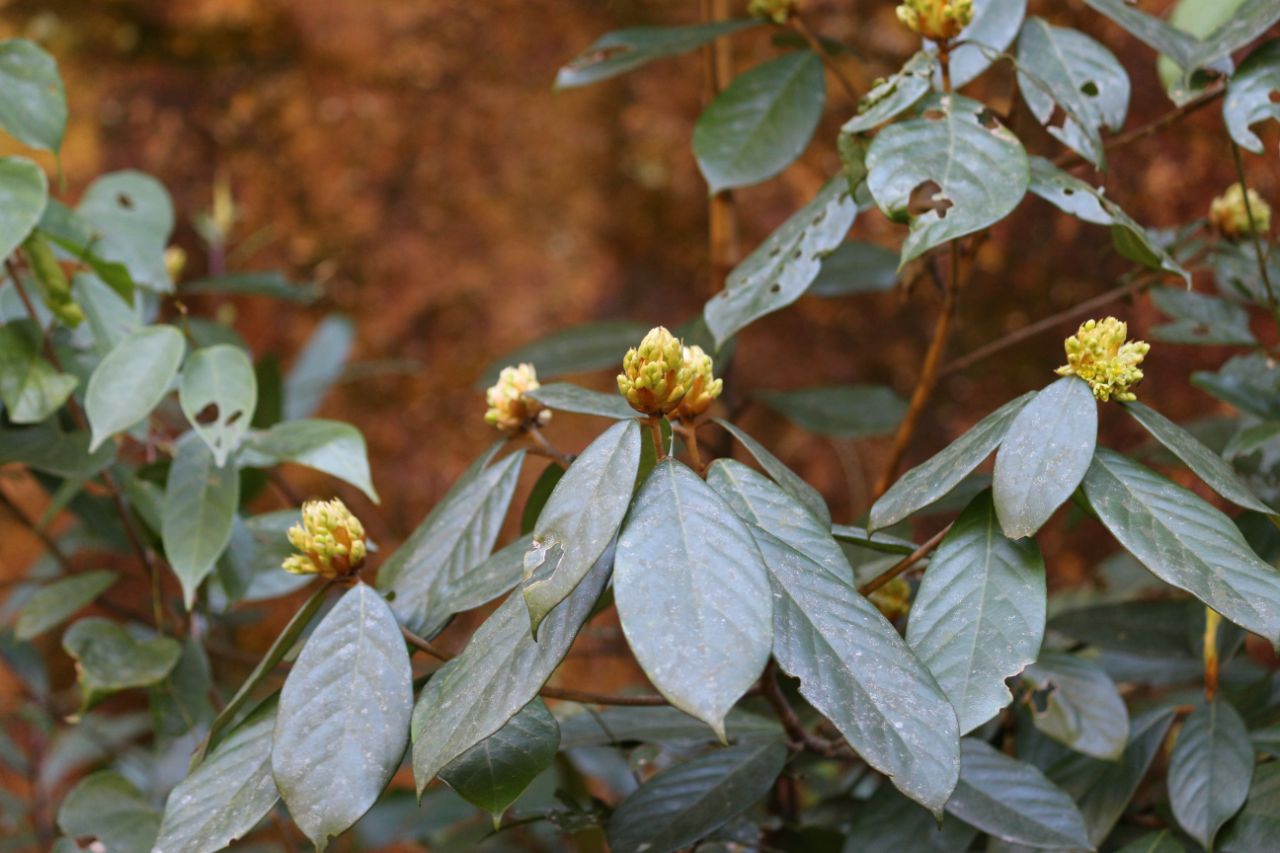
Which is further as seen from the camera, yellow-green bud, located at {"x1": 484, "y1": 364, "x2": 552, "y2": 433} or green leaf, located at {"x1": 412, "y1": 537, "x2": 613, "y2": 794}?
yellow-green bud, located at {"x1": 484, "y1": 364, "x2": 552, "y2": 433}

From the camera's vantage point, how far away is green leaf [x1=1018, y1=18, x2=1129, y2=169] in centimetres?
72

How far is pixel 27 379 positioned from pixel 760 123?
0.61m

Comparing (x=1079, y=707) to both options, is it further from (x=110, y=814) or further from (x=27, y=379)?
(x=27, y=379)

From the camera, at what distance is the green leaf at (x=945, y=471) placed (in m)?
0.54

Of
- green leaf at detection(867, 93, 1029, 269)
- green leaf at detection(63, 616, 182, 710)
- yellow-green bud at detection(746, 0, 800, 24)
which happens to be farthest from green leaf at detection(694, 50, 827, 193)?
green leaf at detection(63, 616, 182, 710)

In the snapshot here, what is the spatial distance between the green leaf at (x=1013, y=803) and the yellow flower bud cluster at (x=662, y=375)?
327mm

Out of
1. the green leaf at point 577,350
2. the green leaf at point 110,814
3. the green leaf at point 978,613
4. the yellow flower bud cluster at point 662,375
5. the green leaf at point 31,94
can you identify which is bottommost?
the green leaf at point 110,814

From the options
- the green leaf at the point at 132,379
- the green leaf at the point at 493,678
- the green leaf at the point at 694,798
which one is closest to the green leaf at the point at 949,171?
the green leaf at the point at 493,678

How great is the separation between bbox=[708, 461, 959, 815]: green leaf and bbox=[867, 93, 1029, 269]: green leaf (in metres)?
0.17

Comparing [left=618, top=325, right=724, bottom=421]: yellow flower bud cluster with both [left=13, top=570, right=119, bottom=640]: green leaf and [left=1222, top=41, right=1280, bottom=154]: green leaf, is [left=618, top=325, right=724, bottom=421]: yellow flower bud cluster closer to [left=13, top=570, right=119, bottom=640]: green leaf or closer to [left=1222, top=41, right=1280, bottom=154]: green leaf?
[left=1222, top=41, right=1280, bottom=154]: green leaf

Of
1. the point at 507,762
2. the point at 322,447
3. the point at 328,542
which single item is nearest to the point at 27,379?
the point at 322,447

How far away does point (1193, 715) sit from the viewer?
28.6 inches

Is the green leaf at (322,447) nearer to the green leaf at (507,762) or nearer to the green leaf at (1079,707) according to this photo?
the green leaf at (507,762)

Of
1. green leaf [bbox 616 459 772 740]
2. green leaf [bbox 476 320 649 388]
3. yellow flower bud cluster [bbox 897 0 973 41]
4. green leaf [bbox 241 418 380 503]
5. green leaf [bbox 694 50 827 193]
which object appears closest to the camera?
green leaf [bbox 616 459 772 740]
